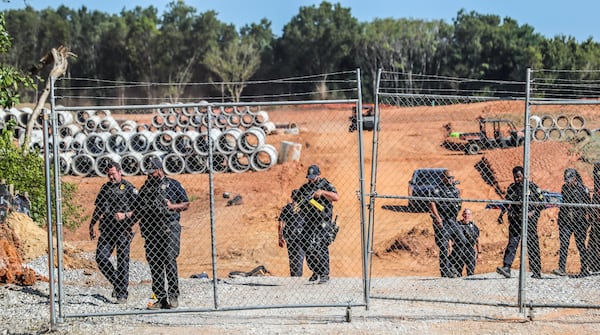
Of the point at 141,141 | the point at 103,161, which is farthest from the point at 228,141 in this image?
the point at 103,161

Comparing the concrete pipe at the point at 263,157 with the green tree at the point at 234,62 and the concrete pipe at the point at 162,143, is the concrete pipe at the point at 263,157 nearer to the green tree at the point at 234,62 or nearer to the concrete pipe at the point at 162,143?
the concrete pipe at the point at 162,143

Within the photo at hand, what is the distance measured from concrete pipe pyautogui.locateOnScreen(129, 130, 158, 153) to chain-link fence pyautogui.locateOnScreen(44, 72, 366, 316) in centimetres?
4

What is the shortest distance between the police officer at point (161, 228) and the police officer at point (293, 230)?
2.21 m

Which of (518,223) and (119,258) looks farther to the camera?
(518,223)

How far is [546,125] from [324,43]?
104 feet

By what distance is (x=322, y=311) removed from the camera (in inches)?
345

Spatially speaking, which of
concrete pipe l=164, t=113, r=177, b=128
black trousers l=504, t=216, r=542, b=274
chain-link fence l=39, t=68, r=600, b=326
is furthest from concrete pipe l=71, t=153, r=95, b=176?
black trousers l=504, t=216, r=542, b=274

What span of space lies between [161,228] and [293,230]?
2.82 metres

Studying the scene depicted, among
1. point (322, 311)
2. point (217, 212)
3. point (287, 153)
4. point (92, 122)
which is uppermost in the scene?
point (92, 122)

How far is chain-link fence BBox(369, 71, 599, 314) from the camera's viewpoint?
30.9 feet

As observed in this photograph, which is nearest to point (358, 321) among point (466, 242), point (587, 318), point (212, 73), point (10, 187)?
point (587, 318)

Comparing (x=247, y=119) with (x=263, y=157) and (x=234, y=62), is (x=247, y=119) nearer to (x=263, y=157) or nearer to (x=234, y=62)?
(x=263, y=157)

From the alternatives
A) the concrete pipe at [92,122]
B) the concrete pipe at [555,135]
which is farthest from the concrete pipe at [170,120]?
the concrete pipe at [555,135]

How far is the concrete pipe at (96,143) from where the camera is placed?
2805 cm
